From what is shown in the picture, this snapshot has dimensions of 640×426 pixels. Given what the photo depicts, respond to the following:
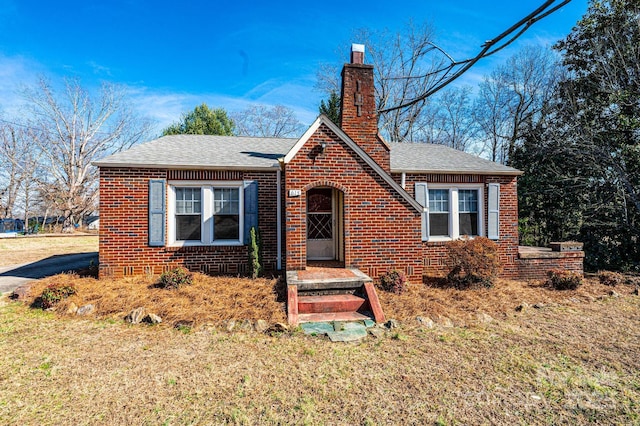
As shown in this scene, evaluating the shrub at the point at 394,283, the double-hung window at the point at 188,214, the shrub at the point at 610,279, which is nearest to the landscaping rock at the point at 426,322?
the shrub at the point at 394,283

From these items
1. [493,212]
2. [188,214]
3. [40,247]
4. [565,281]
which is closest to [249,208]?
[188,214]

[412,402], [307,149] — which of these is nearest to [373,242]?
[307,149]

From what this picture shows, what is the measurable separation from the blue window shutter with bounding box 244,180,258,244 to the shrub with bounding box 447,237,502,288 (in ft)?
16.3

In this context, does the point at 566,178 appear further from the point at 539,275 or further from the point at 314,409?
the point at 314,409

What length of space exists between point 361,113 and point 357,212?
316 cm

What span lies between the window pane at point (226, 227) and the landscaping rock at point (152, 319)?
3.19m

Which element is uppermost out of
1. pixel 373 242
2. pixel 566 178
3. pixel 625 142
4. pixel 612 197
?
pixel 625 142

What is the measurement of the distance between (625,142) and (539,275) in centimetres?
582

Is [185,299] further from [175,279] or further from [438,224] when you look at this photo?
[438,224]

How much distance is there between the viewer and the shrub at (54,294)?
20.5 feet

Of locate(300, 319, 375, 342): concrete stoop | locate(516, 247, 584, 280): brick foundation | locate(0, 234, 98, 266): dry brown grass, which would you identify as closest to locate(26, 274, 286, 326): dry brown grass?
locate(300, 319, 375, 342): concrete stoop

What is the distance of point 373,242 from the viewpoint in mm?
7816

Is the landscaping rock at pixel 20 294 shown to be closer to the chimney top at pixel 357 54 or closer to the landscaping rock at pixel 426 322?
the landscaping rock at pixel 426 322

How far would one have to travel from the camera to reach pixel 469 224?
9781 mm
